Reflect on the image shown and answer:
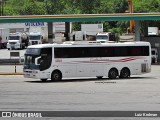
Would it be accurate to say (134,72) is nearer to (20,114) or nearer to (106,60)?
(106,60)

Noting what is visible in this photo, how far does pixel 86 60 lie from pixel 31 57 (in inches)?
157

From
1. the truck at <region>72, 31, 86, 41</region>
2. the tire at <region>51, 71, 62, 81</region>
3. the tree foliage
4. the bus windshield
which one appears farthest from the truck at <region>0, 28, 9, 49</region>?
the tire at <region>51, 71, 62, 81</region>

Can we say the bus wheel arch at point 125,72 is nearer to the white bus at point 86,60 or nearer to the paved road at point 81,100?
the white bus at point 86,60

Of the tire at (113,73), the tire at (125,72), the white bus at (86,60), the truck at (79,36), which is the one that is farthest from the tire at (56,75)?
the truck at (79,36)

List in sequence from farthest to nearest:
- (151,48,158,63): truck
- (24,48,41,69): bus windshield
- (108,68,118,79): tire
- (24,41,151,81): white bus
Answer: (151,48,158,63): truck → (108,68,118,79): tire → (24,41,151,81): white bus → (24,48,41,69): bus windshield

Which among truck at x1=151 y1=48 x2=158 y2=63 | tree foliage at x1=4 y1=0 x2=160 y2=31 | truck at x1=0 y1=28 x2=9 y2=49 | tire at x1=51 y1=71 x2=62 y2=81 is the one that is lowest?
tire at x1=51 y1=71 x2=62 y2=81

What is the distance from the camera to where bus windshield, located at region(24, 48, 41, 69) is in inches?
1485

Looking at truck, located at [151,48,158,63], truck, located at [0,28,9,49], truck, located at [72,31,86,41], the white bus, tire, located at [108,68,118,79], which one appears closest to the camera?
the white bus

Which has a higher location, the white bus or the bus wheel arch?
the white bus

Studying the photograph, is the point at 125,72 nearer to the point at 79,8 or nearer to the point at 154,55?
the point at 154,55

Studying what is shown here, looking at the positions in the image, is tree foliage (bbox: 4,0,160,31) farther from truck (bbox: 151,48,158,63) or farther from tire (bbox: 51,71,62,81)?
tire (bbox: 51,71,62,81)

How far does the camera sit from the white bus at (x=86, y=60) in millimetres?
37844

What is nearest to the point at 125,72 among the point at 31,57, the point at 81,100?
the point at 31,57

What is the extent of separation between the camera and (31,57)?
125 ft
